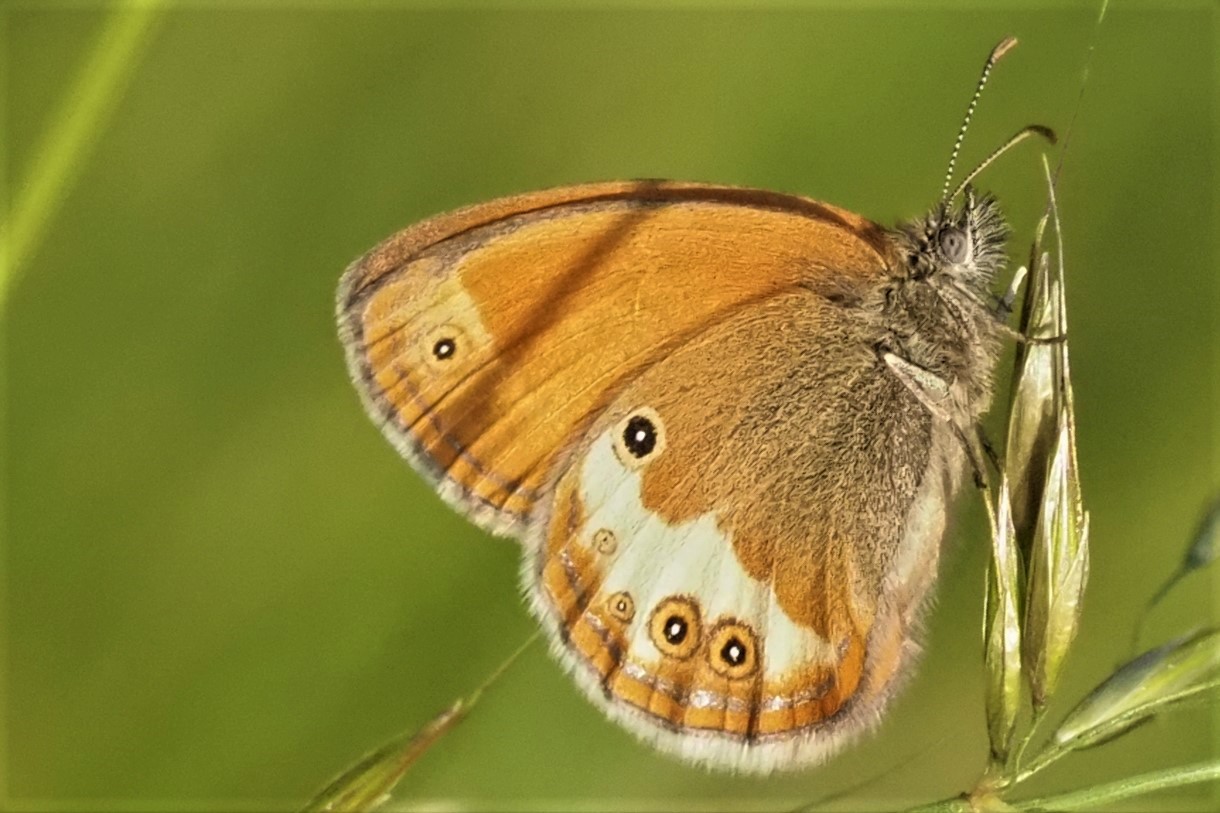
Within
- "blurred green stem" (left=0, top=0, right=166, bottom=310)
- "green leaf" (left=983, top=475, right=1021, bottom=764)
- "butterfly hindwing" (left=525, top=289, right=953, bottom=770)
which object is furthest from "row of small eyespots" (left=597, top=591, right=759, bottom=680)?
"blurred green stem" (left=0, top=0, right=166, bottom=310)

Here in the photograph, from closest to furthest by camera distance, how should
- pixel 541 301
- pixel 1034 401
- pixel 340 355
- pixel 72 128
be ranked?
pixel 72 128 → pixel 1034 401 → pixel 541 301 → pixel 340 355

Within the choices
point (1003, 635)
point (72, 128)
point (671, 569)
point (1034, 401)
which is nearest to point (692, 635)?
point (671, 569)

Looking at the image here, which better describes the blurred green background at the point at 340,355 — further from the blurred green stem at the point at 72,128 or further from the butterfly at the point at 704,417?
the blurred green stem at the point at 72,128

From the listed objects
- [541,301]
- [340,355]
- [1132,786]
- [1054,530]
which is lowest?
[1132,786]

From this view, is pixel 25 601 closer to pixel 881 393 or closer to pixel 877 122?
pixel 881 393

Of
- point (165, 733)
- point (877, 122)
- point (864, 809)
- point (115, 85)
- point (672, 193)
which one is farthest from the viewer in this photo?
point (877, 122)

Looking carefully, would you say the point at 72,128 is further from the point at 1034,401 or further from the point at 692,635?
the point at 1034,401

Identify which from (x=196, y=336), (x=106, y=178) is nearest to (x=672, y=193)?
(x=196, y=336)
